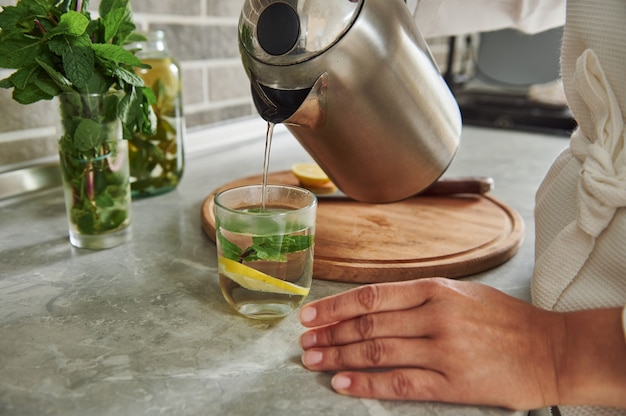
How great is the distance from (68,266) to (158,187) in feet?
0.92

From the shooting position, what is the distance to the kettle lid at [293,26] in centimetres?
53

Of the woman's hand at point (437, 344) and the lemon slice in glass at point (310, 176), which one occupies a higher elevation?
the woman's hand at point (437, 344)

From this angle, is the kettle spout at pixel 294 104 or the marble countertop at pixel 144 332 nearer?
the marble countertop at pixel 144 332

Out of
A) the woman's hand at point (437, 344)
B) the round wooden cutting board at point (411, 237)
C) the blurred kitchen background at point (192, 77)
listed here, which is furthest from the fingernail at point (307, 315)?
the blurred kitchen background at point (192, 77)

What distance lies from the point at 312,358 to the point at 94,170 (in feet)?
1.21

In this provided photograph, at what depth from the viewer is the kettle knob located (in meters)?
0.53

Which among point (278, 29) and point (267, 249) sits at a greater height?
point (278, 29)

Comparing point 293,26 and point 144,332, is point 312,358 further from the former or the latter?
→ point 293,26

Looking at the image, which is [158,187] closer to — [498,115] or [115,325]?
[115,325]

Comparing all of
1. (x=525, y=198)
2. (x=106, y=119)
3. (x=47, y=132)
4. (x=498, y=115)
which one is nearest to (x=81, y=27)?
(x=106, y=119)

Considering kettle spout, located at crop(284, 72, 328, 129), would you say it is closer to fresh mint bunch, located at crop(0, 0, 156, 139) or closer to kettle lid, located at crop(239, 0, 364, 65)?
kettle lid, located at crop(239, 0, 364, 65)

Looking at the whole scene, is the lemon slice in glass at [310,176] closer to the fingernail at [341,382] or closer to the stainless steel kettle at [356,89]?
the stainless steel kettle at [356,89]

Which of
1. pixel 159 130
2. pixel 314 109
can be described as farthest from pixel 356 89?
pixel 159 130

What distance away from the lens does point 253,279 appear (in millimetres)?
531
